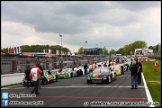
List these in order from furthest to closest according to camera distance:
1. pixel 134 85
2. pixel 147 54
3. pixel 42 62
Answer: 1. pixel 147 54
2. pixel 42 62
3. pixel 134 85

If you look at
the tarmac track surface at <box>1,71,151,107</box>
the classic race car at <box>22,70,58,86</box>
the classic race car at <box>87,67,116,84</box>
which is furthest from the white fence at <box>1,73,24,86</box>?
the tarmac track surface at <box>1,71,151,107</box>

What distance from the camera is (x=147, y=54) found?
12662 cm

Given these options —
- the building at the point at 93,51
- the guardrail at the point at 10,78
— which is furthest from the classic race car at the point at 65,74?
the building at the point at 93,51

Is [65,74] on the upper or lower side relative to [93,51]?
lower

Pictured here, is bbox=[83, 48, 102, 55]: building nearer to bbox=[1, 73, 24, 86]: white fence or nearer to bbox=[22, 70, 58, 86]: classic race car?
bbox=[1, 73, 24, 86]: white fence

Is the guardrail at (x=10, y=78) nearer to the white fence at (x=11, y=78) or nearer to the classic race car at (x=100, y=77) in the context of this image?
the white fence at (x=11, y=78)

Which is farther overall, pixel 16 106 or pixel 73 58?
pixel 73 58

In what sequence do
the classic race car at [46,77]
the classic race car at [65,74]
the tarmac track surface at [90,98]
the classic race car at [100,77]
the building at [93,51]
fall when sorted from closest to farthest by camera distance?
the tarmac track surface at [90,98], the classic race car at [100,77], the classic race car at [46,77], the classic race car at [65,74], the building at [93,51]

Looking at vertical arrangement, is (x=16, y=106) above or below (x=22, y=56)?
below

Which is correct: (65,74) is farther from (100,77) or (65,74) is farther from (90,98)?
(90,98)

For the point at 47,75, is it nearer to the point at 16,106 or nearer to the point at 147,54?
the point at 16,106

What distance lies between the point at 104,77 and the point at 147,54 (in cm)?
10860

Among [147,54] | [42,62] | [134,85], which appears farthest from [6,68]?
[147,54]

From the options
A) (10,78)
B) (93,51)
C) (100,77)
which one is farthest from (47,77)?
(93,51)
